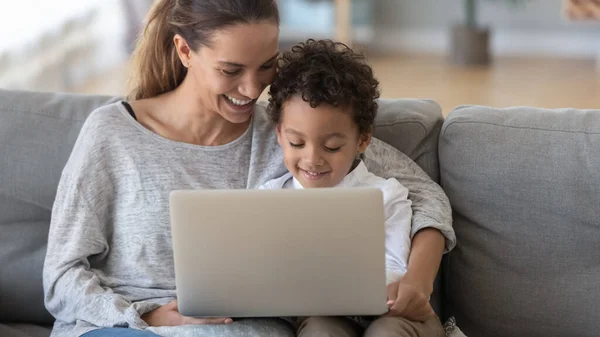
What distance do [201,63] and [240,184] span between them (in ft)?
0.89

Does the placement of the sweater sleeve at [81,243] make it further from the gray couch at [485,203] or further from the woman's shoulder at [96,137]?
the gray couch at [485,203]

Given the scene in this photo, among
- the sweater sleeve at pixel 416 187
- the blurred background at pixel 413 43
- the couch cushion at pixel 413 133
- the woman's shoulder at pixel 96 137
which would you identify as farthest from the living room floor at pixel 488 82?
the woman's shoulder at pixel 96 137

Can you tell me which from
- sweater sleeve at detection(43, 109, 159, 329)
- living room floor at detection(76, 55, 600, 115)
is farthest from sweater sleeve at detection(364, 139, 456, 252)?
living room floor at detection(76, 55, 600, 115)

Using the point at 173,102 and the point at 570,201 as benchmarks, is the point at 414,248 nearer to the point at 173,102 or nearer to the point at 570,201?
the point at 570,201

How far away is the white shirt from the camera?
5.90 feet

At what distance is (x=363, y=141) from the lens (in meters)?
1.87

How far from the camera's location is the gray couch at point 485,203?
190cm

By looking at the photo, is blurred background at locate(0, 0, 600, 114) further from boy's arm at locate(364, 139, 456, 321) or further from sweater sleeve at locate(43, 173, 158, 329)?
boy's arm at locate(364, 139, 456, 321)

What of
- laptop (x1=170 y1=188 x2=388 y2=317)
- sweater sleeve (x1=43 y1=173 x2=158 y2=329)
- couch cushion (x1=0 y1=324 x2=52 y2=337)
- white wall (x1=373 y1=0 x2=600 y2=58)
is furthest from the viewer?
white wall (x1=373 y1=0 x2=600 y2=58)

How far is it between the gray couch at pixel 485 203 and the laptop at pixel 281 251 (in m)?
0.50

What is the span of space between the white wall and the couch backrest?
4464mm

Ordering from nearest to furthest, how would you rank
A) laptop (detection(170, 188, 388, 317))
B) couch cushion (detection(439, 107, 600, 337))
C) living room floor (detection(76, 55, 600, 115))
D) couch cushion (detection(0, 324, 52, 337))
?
laptop (detection(170, 188, 388, 317))
couch cushion (detection(439, 107, 600, 337))
couch cushion (detection(0, 324, 52, 337))
living room floor (detection(76, 55, 600, 115))

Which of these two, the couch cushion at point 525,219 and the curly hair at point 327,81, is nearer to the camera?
the curly hair at point 327,81

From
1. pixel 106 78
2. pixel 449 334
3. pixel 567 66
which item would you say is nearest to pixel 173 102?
pixel 449 334
